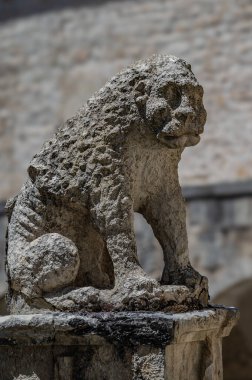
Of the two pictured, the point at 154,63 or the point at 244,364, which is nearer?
the point at 154,63

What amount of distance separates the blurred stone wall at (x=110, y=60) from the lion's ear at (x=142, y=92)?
8654 millimetres

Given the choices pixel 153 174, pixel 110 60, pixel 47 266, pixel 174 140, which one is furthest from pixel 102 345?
pixel 110 60

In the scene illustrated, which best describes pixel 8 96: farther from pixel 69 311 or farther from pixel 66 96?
pixel 69 311

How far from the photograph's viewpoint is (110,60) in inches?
538

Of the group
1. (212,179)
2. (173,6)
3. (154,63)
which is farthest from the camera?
(173,6)

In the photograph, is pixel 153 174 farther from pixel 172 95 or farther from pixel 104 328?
pixel 104 328

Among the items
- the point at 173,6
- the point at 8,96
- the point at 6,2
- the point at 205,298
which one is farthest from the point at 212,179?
the point at 205,298

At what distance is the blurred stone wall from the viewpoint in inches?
500

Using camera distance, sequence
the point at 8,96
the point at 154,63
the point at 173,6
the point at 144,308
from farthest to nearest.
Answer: the point at 8,96 < the point at 173,6 < the point at 154,63 < the point at 144,308

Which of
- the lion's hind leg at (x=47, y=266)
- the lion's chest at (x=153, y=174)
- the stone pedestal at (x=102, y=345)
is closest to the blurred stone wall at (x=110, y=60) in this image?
the lion's chest at (x=153, y=174)

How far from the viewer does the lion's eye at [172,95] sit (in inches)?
150

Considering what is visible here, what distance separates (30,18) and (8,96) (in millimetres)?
1225

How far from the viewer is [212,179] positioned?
12555 mm

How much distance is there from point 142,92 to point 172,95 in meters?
0.12
